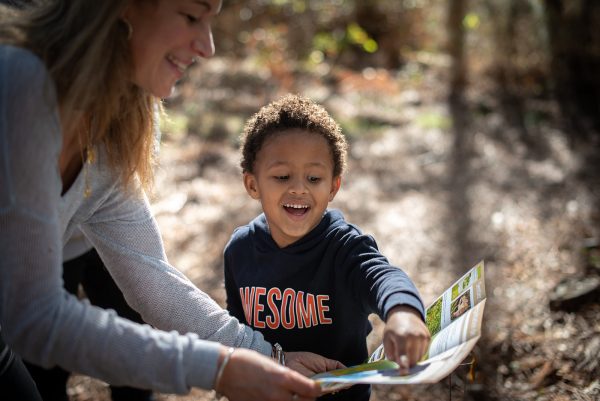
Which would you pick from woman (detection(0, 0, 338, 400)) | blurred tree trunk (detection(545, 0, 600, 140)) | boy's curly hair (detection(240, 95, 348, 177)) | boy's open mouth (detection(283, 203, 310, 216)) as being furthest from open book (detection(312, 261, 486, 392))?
blurred tree trunk (detection(545, 0, 600, 140))

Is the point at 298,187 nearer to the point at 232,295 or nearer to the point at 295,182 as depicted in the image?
the point at 295,182

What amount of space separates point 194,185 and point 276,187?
10.6 ft

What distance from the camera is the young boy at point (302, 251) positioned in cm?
180

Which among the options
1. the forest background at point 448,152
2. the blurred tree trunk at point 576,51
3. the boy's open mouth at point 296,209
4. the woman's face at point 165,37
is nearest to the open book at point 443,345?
the forest background at point 448,152

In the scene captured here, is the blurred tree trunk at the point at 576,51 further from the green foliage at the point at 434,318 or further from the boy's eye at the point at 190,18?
the boy's eye at the point at 190,18

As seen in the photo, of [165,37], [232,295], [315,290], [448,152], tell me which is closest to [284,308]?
[315,290]

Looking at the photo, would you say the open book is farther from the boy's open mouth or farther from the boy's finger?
the boy's open mouth

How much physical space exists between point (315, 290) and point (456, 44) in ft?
19.2

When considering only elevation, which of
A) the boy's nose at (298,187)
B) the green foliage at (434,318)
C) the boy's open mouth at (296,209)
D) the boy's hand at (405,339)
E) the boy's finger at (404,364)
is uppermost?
the boy's nose at (298,187)

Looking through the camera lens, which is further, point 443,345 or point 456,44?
point 456,44

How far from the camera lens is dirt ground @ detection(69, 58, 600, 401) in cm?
277

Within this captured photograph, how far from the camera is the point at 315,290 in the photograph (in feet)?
5.95

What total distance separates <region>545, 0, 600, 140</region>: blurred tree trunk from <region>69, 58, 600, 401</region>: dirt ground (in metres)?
0.30

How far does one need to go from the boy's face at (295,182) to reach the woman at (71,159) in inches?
16.2
